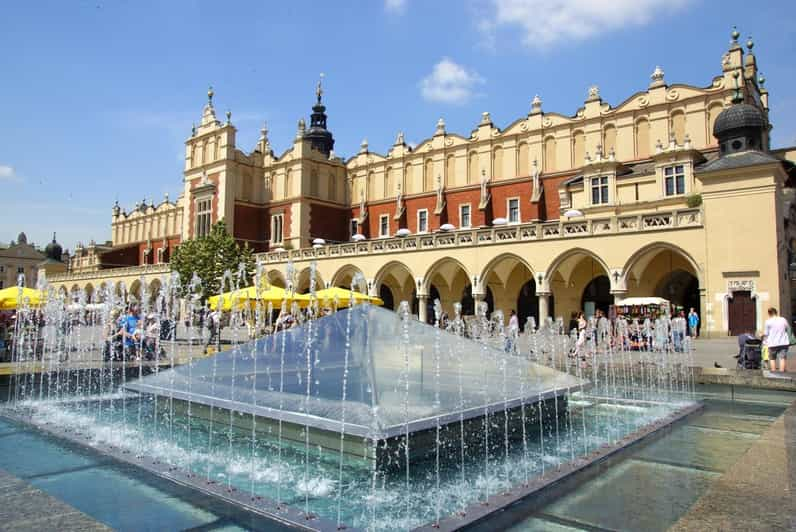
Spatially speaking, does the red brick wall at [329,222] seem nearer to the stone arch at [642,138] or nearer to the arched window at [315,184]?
the arched window at [315,184]

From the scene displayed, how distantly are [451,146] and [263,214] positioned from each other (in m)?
15.1

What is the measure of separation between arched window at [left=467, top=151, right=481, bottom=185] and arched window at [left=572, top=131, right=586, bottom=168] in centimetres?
593

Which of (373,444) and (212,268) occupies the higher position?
(212,268)

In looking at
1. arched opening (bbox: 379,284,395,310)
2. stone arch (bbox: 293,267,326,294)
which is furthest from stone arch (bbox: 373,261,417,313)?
stone arch (bbox: 293,267,326,294)

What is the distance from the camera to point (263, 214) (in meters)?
41.4

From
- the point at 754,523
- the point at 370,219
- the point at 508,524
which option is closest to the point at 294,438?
the point at 508,524

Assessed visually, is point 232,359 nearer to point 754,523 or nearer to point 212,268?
point 754,523

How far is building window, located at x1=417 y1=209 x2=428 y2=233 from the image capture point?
117 feet

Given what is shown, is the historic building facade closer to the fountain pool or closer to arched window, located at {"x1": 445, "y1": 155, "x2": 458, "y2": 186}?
arched window, located at {"x1": 445, "y1": 155, "x2": 458, "y2": 186}

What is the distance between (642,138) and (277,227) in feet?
80.2

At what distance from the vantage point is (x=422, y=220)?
36031 millimetres

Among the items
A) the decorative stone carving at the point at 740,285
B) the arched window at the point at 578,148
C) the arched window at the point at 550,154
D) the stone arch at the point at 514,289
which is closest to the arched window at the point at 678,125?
the arched window at the point at 578,148

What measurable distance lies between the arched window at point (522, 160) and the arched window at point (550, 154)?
1153 mm

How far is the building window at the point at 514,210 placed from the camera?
31.8 metres
